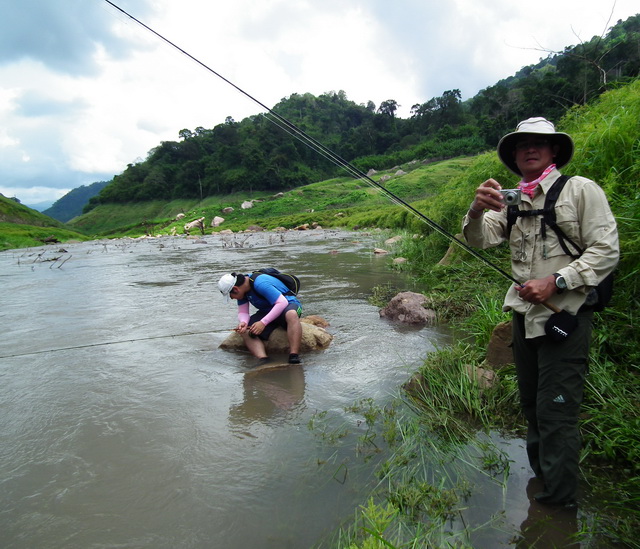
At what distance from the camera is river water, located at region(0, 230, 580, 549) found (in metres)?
2.51

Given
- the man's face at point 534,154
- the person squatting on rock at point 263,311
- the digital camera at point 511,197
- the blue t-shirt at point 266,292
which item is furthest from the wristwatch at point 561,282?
the blue t-shirt at point 266,292

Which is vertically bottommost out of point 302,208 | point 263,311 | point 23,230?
point 263,311

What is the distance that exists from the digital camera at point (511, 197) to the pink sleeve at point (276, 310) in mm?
3606

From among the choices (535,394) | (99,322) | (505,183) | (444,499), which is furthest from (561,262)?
(99,322)

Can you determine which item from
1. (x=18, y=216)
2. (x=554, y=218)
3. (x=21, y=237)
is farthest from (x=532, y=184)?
(x=18, y=216)

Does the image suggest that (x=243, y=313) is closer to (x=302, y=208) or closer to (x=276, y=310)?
(x=276, y=310)

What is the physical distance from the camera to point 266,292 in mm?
5723

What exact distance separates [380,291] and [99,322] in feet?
18.0

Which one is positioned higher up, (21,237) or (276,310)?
(21,237)

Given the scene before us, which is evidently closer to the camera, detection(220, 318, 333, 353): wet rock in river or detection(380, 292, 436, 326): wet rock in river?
detection(220, 318, 333, 353): wet rock in river

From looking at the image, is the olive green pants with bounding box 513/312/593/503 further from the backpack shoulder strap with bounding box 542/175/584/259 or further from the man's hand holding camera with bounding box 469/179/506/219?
the man's hand holding camera with bounding box 469/179/506/219

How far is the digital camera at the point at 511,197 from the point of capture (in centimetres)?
253

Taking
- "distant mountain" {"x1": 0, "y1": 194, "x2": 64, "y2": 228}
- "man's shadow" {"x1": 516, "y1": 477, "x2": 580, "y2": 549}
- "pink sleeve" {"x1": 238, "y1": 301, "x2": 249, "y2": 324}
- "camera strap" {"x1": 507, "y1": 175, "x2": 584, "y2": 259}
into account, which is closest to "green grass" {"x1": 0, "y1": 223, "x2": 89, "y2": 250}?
"distant mountain" {"x1": 0, "y1": 194, "x2": 64, "y2": 228}

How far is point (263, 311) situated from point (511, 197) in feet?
13.3
